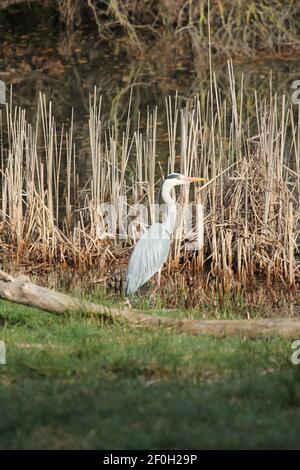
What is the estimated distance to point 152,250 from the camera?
9648 mm

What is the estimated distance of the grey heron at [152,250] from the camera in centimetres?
959

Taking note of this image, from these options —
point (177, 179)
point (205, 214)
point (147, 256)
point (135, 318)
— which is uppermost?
point (177, 179)

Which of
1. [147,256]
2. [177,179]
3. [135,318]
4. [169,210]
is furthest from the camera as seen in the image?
[169,210]

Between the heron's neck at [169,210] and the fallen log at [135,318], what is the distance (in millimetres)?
2941

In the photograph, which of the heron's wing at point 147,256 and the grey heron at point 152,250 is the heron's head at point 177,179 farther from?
the heron's wing at point 147,256

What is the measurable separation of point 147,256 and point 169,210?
0.68 m

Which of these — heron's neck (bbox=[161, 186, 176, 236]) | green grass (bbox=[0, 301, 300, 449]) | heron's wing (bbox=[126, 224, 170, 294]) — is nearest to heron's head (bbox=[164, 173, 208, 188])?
heron's neck (bbox=[161, 186, 176, 236])

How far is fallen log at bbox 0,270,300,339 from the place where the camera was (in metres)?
6.64

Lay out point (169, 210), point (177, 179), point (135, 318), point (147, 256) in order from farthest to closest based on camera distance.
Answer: point (169, 210) → point (177, 179) → point (147, 256) → point (135, 318)

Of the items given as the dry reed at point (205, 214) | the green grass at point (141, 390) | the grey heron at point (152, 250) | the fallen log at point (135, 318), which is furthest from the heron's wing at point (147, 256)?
the green grass at point (141, 390)

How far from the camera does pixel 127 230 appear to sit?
36.0 ft

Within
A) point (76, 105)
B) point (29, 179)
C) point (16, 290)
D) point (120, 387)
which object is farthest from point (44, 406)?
point (76, 105)

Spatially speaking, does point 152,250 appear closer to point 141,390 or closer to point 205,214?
point 205,214

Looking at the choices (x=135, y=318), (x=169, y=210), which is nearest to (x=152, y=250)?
(x=169, y=210)
